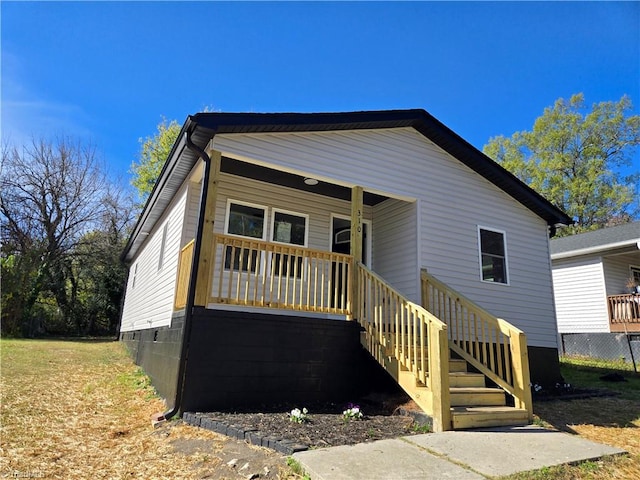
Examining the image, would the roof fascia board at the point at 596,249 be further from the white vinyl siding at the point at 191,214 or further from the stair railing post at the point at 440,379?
the white vinyl siding at the point at 191,214

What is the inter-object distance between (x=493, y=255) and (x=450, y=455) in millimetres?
6124

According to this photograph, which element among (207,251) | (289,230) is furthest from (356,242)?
(207,251)

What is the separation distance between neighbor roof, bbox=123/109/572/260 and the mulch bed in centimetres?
→ 400

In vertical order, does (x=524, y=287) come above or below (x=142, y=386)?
above

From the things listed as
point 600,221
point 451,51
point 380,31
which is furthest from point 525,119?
point 380,31

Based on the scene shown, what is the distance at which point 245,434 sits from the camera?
419 cm

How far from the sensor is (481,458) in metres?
3.65

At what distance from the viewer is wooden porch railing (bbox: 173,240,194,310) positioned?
20.4ft

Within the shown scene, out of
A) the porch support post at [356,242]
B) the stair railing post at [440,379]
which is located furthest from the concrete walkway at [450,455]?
the porch support post at [356,242]

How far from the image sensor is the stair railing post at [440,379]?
4614 mm

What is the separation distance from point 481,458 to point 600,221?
93.3ft

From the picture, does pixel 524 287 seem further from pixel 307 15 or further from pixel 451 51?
pixel 307 15

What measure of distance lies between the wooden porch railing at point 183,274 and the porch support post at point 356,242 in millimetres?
2681

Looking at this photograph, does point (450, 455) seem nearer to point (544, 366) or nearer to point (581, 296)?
point (544, 366)
